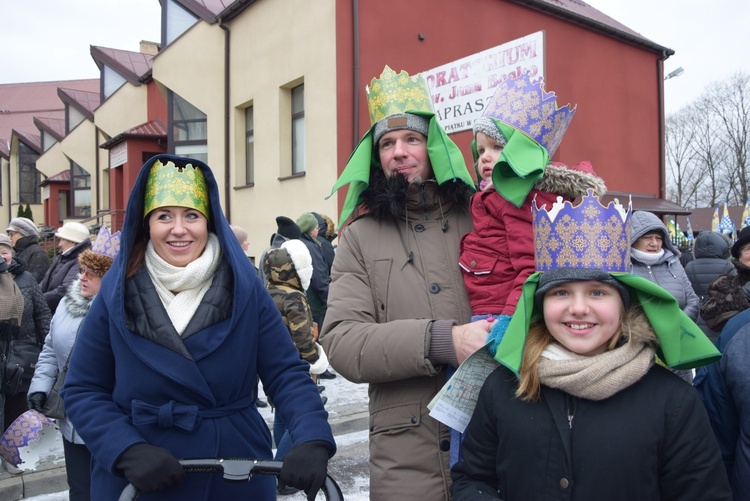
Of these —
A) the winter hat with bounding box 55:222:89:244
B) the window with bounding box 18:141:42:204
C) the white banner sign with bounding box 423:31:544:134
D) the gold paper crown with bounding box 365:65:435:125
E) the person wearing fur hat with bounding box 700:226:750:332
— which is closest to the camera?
the gold paper crown with bounding box 365:65:435:125

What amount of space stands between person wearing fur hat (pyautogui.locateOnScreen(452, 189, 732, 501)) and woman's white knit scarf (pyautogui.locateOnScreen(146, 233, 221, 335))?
3.62 feet

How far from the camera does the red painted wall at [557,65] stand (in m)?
11.6

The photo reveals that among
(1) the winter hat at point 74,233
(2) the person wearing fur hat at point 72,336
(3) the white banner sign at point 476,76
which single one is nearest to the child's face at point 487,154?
(2) the person wearing fur hat at point 72,336

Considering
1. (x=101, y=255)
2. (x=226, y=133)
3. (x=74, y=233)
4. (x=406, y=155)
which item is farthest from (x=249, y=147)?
(x=406, y=155)

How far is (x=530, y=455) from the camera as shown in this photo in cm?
178

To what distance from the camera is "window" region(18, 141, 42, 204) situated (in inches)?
1585

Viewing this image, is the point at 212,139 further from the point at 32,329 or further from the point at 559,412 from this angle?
the point at 559,412

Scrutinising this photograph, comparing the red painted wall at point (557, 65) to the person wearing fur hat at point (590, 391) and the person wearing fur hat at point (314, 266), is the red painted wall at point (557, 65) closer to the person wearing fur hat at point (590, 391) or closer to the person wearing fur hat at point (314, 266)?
the person wearing fur hat at point (314, 266)

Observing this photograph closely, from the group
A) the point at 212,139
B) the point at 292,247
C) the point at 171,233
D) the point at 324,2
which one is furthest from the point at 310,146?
the point at 171,233

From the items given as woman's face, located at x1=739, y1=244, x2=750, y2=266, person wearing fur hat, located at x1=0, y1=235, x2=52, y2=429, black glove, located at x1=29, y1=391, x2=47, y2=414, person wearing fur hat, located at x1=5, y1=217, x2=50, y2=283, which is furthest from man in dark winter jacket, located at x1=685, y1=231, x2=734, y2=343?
person wearing fur hat, located at x1=5, y1=217, x2=50, y2=283

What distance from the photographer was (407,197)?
2.24 m

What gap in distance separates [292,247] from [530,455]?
373cm

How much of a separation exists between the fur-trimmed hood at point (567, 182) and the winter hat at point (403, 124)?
1.64ft

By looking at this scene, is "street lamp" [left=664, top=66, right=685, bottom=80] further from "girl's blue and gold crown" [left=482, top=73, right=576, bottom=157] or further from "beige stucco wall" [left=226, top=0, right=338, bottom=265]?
"girl's blue and gold crown" [left=482, top=73, right=576, bottom=157]
